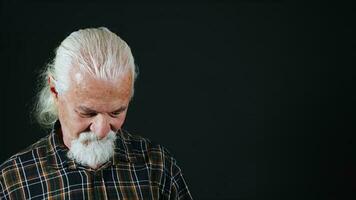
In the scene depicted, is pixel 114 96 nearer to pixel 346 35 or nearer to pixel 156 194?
pixel 156 194

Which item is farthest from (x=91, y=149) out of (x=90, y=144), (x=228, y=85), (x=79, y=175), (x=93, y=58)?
(x=228, y=85)

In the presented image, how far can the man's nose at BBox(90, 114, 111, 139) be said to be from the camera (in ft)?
5.00

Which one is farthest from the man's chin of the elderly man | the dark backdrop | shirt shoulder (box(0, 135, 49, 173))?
the dark backdrop

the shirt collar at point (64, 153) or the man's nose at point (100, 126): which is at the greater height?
the man's nose at point (100, 126)

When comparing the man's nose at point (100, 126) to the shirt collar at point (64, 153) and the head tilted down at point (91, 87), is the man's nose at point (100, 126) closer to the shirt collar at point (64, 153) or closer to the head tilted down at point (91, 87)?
the head tilted down at point (91, 87)

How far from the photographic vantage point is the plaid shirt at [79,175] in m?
1.65

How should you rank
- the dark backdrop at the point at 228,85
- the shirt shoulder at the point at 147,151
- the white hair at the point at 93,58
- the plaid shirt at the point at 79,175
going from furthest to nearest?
1. the dark backdrop at the point at 228,85
2. the shirt shoulder at the point at 147,151
3. the plaid shirt at the point at 79,175
4. the white hair at the point at 93,58

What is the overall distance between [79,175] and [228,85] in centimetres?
87

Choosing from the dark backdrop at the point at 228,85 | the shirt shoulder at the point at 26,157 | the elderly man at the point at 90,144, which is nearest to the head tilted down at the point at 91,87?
the elderly man at the point at 90,144

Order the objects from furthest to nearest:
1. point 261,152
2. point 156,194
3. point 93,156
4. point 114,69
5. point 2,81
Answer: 1. point 261,152
2. point 2,81
3. point 156,194
4. point 93,156
5. point 114,69

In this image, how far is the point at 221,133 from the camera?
2.41m

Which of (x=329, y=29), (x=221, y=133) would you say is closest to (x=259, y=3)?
(x=329, y=29)

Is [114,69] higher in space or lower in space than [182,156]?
higher

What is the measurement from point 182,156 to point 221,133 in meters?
0.17
